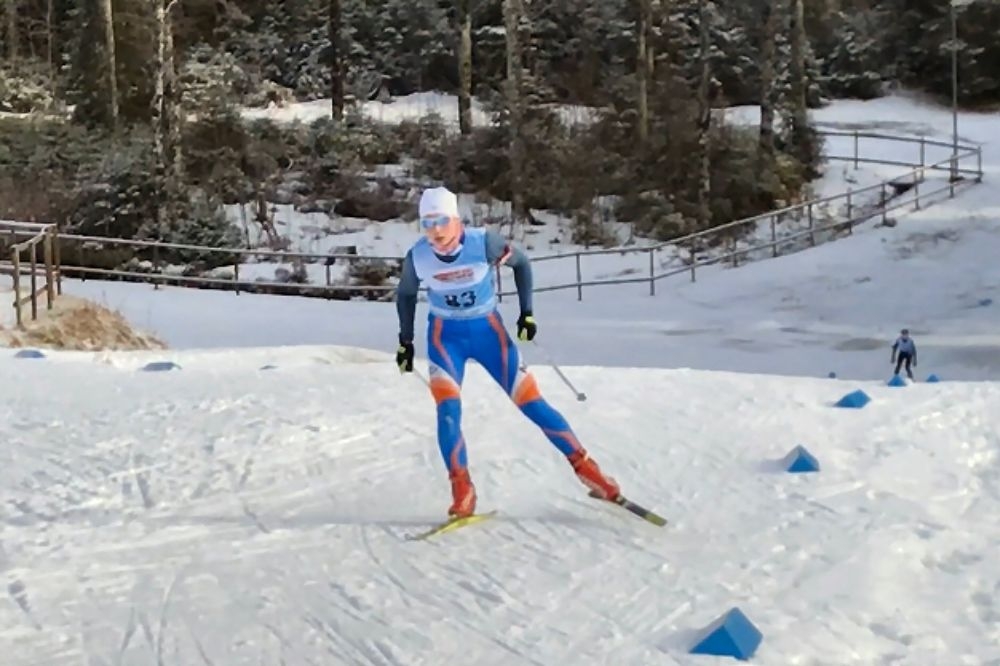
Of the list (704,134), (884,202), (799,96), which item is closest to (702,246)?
(704,134)

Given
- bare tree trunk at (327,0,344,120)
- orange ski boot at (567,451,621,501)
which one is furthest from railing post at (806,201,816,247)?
orange ski boot at (567,451,621,501)

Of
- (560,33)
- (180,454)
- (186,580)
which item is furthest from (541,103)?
(186,580)

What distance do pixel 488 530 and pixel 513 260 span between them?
1349 millimetres

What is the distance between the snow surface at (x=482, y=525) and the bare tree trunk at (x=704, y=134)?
659 inches

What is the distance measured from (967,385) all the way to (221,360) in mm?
7008

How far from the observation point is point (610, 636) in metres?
5.03

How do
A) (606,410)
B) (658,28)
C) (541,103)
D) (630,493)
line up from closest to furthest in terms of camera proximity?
(630,493) → (606,410) → (541,103) → (658,28)

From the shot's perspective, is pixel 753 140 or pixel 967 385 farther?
pixel 753 140

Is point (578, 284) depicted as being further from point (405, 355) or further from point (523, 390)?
point (523, 390)

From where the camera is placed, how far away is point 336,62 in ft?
103

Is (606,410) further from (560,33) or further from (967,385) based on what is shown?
(560,33)

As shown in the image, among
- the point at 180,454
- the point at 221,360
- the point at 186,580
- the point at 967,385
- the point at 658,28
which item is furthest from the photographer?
the point at 658,28

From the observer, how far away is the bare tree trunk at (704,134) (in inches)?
1080

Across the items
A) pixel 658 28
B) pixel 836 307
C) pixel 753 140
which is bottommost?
pixel 836 307
